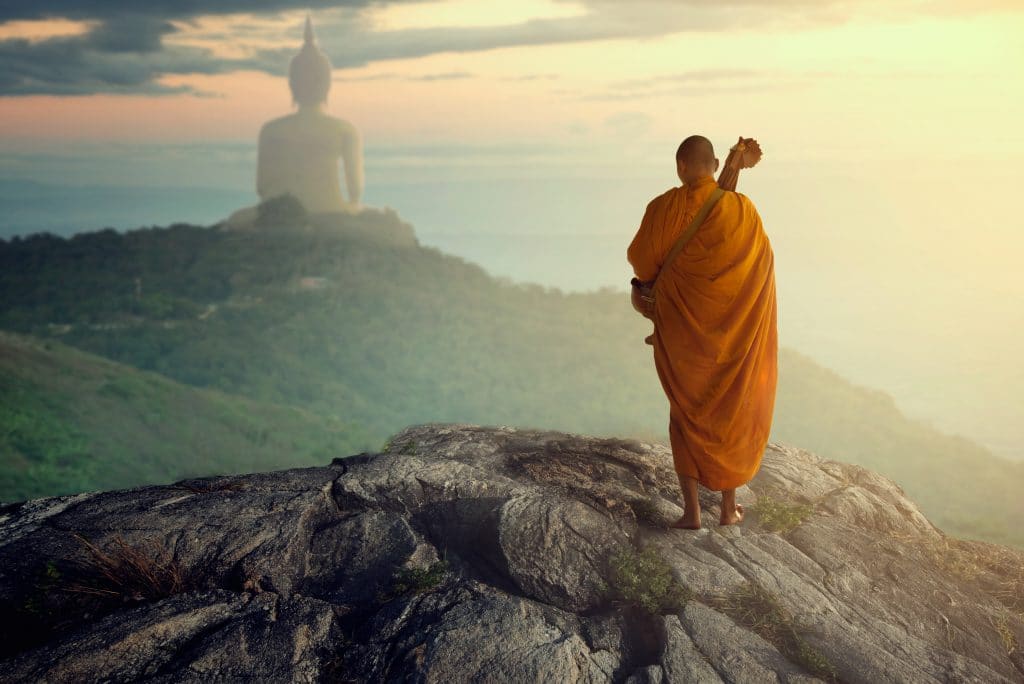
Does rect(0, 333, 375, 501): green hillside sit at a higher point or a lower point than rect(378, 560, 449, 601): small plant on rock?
lower

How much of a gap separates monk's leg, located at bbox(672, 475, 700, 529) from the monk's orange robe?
76 millimetres

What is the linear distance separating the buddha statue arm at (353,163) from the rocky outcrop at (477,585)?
49.0 metres

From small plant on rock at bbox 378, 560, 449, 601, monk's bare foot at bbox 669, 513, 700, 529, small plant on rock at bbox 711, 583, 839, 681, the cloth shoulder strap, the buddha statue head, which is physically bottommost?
small plant on rock at bbox 711, 583, 839, 681

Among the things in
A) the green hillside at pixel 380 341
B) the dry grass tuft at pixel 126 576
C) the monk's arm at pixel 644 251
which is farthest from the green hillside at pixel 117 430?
the monk's arm at pixel 644 251

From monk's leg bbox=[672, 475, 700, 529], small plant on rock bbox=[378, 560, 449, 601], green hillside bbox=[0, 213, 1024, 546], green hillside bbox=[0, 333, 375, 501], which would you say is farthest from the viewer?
green hillside bbox=[0, 213, 1024, 546]

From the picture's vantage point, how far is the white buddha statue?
49.9 meters

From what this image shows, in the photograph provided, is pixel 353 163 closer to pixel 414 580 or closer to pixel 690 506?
pixel 690 506

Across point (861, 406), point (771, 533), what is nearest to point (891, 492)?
point (771, 533)

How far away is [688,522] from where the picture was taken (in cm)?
554

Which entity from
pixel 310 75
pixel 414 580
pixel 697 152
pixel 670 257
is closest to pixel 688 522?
pixel 670 257

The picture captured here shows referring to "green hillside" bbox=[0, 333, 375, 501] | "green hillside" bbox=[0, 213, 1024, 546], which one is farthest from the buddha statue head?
"green hillside" bbox=[0, 333, 375, 501]

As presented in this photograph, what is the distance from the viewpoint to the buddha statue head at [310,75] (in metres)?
49.0

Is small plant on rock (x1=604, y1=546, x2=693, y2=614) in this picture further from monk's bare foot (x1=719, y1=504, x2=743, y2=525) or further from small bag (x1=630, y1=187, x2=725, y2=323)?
small bag (x1=630, y1=187, x2=725, y2=323)

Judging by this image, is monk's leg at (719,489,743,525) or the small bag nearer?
the small bag
